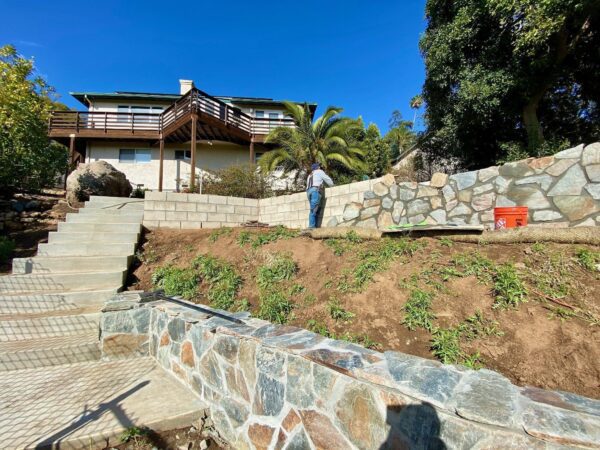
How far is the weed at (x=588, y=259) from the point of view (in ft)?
9.32

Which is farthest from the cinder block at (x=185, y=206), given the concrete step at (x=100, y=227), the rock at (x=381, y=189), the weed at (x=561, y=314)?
the weed at (x=561, y=314)

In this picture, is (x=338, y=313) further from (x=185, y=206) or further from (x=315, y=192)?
(x=185, y=206)

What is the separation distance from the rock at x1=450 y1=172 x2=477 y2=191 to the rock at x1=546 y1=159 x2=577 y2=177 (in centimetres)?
99

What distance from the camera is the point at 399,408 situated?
1321 millimetres

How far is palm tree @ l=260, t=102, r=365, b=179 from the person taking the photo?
37.7 feet

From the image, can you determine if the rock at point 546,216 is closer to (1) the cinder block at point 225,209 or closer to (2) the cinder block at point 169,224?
(1) the cinder block at point 225,209

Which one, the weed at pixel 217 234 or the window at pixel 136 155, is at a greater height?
the window at pixel 136 155

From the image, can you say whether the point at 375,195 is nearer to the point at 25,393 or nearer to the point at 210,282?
the point at 210,282

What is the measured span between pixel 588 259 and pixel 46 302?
6308mm

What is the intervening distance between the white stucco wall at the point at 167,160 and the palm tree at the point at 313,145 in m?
4.83

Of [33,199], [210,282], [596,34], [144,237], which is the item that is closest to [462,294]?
[210,282]

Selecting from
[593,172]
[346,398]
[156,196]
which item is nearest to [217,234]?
[156,196]

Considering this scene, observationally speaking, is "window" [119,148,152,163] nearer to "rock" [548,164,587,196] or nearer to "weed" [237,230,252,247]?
"weed" [237,230,252,247]

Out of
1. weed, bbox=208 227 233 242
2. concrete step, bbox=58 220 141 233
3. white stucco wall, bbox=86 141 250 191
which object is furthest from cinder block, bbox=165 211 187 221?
white stucco wall, bbox=86 141 250 191
